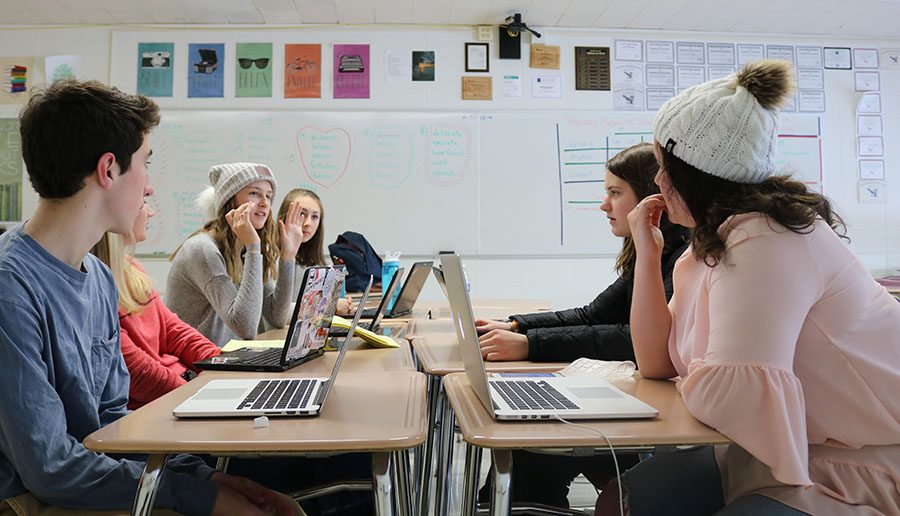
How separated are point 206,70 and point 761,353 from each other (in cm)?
403

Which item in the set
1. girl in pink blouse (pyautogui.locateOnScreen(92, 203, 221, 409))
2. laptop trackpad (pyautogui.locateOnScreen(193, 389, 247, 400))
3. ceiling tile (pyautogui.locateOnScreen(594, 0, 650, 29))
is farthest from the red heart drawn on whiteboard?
laptop trackpad (pyautogui.locateOnScreen(193, 389, 247, 400))

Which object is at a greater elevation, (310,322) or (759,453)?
(310,322)

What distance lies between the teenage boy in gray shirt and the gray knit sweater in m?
0.82

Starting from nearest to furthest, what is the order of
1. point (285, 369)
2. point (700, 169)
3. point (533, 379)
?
point (700, 169), point (533, 379), point (285, 369)

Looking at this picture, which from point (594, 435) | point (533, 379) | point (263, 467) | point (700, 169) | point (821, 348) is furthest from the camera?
point (263, 467)

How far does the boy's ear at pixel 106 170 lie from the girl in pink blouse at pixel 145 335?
0.29m

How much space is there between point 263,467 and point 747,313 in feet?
3.63

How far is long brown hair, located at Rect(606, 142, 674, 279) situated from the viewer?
68.1 inches

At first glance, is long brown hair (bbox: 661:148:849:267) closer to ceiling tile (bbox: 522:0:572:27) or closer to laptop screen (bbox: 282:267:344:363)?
laptop screen (bbox: 282:267:344:363)

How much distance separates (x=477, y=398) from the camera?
1.03 metres

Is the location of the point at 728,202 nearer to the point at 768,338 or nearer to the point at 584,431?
the point at 768,338

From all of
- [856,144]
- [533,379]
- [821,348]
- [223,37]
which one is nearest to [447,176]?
[223,37]

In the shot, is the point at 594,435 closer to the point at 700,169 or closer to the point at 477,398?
the point at 477,398

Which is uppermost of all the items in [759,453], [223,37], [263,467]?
[223,37]
